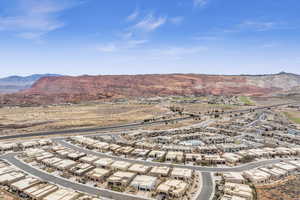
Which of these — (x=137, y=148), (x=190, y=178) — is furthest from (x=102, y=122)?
(x=190, y=178)

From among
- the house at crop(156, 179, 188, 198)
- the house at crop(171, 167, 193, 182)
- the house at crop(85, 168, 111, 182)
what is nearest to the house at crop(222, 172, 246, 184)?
the house at crop(171, 167, 193, 182)

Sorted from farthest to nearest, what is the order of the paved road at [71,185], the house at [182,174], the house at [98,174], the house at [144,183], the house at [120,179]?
the house at [98,174], the house at [182,174], the house at [120,179], the house at [144,183], the paved road at [71,185]

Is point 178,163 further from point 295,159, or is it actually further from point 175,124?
point 175,124

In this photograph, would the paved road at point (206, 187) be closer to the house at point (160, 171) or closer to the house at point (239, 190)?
the house at point (239, 190)

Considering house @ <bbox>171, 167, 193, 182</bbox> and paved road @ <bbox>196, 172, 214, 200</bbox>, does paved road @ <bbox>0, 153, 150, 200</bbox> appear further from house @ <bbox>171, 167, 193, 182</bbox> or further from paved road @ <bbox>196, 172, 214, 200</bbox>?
paved road @ <bbox>196, 172, 214, 200</bbox>

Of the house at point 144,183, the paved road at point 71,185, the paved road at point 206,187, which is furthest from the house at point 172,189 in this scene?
the paved road at point 71,185

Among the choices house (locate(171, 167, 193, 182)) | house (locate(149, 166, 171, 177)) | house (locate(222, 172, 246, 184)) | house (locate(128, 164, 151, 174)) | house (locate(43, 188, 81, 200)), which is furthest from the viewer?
house (locate(128, 164, 151, 174))

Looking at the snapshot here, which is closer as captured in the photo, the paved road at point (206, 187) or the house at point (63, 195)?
the house at point (63, 195)

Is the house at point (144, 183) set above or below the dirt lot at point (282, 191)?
above
